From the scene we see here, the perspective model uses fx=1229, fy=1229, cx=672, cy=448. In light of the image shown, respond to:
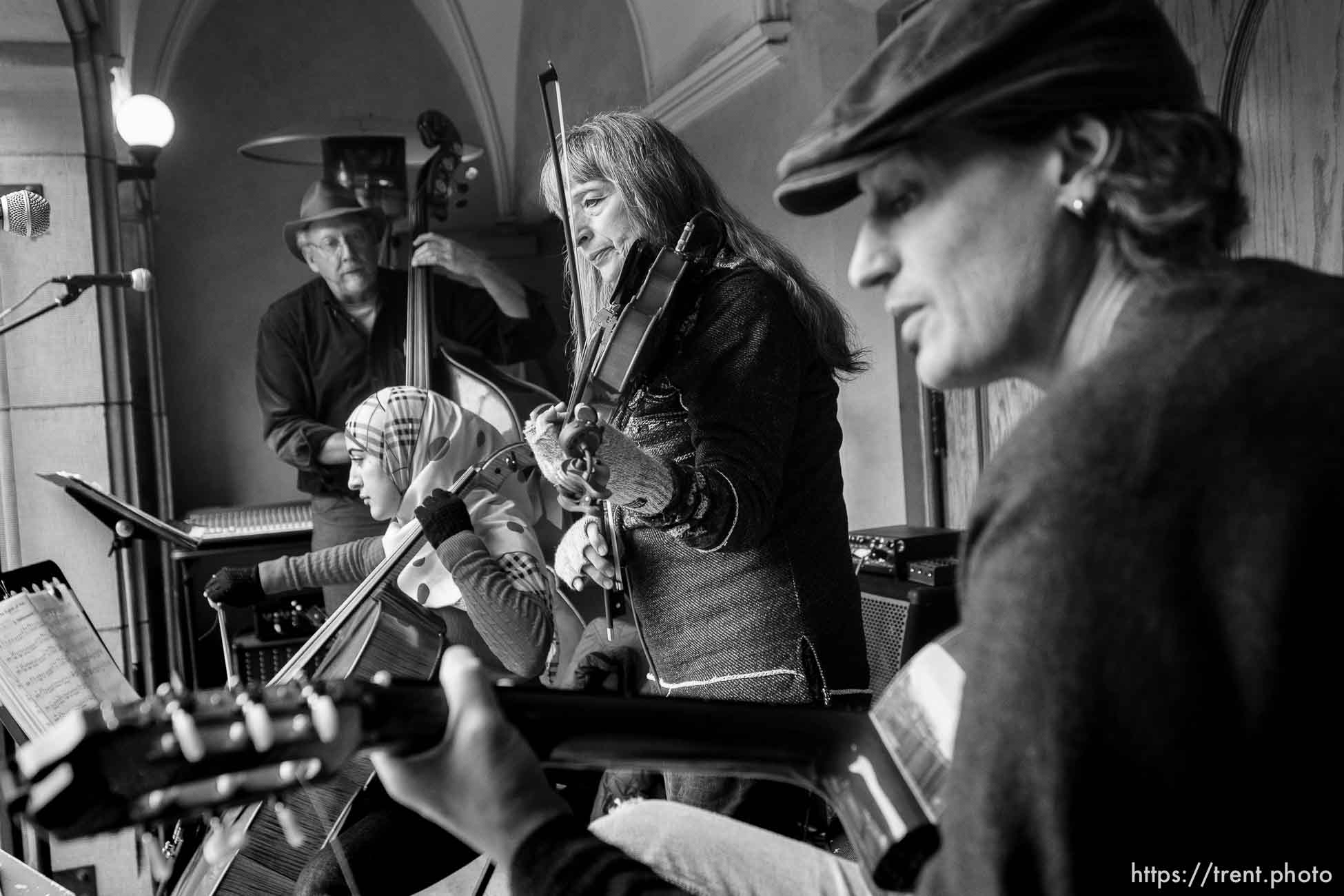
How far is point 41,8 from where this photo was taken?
3525mm

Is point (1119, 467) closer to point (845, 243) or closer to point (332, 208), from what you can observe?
point (845, 243)

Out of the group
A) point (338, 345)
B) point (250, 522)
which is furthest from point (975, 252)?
point (250, 522)

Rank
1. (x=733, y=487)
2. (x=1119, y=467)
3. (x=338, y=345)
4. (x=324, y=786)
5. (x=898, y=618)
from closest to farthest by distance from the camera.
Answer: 1. (x=1119, y=467)
2. (x=733, y=487)
3. (x=324, y=786)
4. (x=898, y=618)
5. (x=338, y=345)

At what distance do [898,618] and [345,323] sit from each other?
6.44 ft

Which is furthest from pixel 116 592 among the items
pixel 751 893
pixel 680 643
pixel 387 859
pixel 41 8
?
pixel 751 893

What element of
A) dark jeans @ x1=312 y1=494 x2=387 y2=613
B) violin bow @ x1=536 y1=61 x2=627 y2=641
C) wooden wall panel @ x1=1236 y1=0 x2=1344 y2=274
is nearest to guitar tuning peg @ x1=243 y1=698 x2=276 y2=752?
violin bow @ x1=536 y1=61 x2=627 y2=641

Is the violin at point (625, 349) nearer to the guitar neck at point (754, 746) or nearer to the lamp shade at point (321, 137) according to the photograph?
the guitar neck at point (754, 746)

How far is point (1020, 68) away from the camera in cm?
68

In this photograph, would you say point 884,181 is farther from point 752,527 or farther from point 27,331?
point 27,331

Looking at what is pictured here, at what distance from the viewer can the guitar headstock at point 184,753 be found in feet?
2.18

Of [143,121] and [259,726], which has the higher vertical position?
[143,121]

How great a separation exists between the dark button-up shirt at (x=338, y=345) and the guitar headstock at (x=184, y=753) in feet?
9.92

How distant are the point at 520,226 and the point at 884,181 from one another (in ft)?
20.6

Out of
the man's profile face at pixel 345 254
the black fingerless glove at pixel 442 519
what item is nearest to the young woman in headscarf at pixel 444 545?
the black fingerless glove at pixel 442 519
